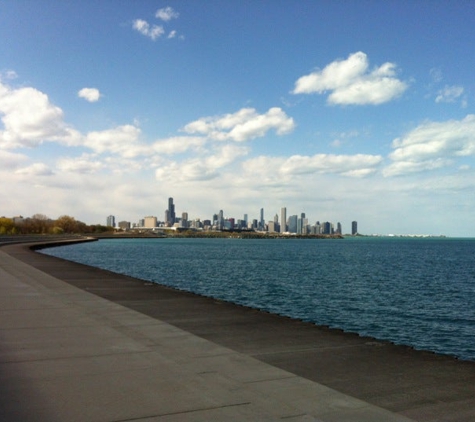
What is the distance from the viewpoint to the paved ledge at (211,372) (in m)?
6.37

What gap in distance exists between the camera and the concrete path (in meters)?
6.23

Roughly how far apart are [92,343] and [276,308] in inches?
710

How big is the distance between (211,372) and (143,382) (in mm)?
1210

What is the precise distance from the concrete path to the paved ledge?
0.02 meters

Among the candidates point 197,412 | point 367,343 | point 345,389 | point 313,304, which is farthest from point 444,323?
point 197,412

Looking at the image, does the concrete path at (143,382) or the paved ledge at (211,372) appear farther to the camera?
the paved ledge at (211,372)

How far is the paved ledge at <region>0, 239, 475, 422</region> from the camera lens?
20.9ft

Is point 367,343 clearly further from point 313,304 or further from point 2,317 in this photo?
point 313,304

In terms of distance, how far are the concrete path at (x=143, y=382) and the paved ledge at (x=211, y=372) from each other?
19 millimetres

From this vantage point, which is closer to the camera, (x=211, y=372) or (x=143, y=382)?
(x=143, y=382)

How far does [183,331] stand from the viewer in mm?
11766

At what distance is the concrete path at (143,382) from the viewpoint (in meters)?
6.23

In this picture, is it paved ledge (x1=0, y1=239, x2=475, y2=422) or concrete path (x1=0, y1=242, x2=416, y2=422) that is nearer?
concrete path (x1=0, y1=242, x2=416, y2=422)

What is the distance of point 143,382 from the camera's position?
746 centimetres
